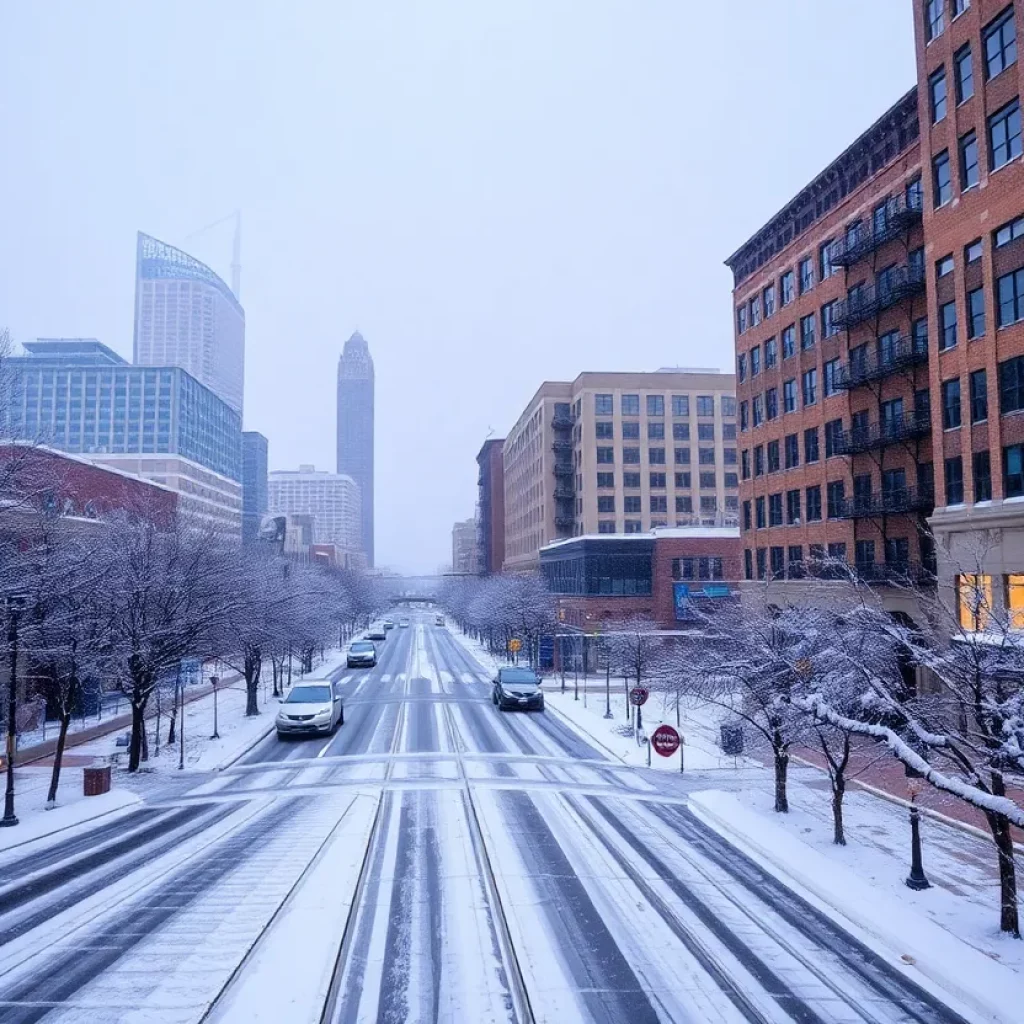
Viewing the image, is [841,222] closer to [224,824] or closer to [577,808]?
[577,808]

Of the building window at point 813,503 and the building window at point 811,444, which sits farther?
the building window at point 811,444

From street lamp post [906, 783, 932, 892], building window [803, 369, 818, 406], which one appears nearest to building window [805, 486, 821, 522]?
building window [803, 369, 818, 406]

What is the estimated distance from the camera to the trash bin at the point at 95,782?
62.7 ft

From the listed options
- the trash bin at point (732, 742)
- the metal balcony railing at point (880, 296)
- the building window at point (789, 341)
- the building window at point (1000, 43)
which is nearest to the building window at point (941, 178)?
the building window at point (1000, 43)

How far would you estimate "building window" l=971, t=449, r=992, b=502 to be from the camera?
2514cm

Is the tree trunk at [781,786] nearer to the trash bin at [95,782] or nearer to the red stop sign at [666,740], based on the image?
the red stop sign at [666,740]

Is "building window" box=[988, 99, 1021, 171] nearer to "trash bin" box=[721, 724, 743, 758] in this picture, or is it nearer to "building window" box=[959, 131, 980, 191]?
"building window" box=[959, 131, 980, 191]

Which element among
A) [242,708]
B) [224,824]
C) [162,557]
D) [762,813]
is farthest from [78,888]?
[242,708]

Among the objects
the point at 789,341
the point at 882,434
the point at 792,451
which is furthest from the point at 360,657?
the point at 882,434

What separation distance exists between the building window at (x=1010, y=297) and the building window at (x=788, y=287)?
15.3 meters

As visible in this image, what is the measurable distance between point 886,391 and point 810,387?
20.0 ft

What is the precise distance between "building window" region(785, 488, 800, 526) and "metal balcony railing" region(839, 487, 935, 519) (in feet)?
18.3

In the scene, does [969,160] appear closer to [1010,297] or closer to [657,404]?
[1010,297]

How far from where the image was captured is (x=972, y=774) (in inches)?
389
